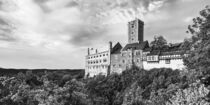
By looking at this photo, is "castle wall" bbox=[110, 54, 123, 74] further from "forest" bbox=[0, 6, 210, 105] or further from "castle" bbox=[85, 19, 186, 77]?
"forest" bbox=[0, 6, 210, 105]

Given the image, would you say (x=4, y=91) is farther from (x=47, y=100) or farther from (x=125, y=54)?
(x=125, y=54)

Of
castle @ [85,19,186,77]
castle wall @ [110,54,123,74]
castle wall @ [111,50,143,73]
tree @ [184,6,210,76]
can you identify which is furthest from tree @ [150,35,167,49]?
tree @ [184,6,210,76]

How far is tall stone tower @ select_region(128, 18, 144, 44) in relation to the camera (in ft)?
193

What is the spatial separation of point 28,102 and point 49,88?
1448mm

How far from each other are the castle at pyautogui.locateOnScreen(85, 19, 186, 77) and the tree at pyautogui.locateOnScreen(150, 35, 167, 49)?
1938 mm

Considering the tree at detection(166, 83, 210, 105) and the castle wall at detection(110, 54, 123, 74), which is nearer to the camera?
the tree at detection(166, 83, 210, 105)

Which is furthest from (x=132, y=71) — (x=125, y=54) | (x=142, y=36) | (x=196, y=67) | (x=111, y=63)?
(x=196, y=67)

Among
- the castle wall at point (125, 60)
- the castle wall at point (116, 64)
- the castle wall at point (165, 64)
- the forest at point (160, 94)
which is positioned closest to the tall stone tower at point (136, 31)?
the castle wall at point (125, 60)

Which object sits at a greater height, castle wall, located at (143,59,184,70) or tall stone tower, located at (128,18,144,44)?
tall stone tower, located at (128,18,144,44)

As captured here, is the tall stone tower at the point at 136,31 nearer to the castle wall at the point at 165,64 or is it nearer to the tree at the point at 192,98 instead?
the castle wall at the point at 165,64

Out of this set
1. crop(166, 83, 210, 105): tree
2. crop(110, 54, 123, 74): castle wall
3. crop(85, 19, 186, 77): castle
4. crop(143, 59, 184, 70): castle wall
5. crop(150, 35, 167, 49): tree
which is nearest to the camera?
crop(166, 83, 210, 105): tree

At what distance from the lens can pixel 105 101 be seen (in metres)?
46.0

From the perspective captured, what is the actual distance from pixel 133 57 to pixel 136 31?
1291 centimetres

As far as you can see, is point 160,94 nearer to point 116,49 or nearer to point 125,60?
point 125,60
